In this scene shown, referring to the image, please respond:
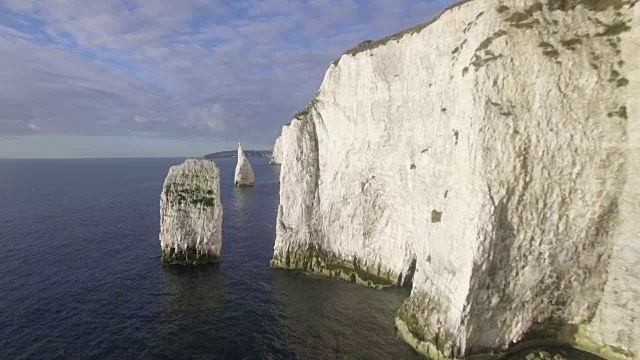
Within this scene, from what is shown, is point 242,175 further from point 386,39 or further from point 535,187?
point 535,187

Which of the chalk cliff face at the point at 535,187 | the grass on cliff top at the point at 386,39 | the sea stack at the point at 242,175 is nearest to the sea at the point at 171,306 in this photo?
the chalk cliff face at the point at 535,187

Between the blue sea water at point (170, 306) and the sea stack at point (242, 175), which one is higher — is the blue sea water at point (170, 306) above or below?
below

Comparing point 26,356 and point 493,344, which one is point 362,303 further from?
point 26,356

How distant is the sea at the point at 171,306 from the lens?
93.7ft

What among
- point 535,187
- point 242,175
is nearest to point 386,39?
point 535,187

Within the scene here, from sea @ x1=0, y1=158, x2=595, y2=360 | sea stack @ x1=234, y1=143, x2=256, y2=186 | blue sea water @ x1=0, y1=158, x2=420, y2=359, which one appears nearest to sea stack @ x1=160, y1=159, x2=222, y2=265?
sea @ x1=0, y1=158, x2=595, y2=360

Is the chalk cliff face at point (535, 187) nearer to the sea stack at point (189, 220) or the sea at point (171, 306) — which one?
the sea at point (171, 306)

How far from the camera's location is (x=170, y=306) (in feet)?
118

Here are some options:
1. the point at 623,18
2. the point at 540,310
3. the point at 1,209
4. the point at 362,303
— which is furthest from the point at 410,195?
the point at 1,209

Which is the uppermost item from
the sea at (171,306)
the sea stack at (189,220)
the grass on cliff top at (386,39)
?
the grass on cliff top at (386,39)

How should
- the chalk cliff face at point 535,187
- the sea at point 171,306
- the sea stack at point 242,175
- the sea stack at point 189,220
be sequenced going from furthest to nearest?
the sea stack at point 242,175 < the sea stack at point 189,220 < the sea at point 171,306 < the chalk cliff face at point 535,187

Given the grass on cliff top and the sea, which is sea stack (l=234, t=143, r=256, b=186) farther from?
the grass on cliff top

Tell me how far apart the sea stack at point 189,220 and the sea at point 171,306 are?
1896 mm

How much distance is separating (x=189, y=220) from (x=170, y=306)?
12896 mm
